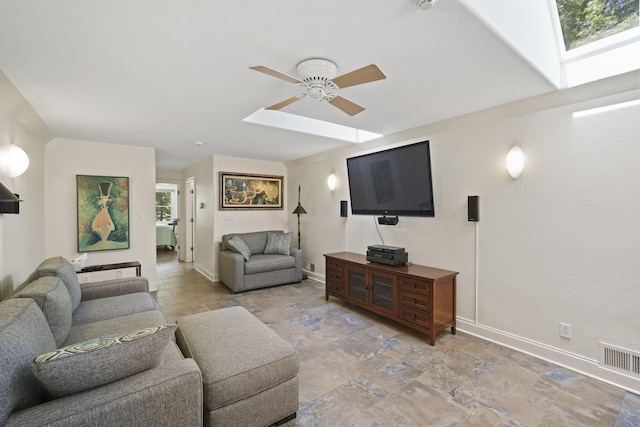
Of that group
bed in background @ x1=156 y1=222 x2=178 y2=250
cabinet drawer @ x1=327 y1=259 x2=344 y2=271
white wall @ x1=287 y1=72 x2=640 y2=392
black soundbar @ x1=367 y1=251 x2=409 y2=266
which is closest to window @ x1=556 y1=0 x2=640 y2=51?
white wall @ x1=287 y1=72 x2=640 y2=392

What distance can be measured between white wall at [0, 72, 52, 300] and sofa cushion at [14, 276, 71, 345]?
84 cm

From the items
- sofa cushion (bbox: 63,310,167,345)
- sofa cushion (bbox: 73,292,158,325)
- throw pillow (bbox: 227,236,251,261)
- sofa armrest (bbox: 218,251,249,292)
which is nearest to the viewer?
sofa cushion (bbox: 63,310,167,345)

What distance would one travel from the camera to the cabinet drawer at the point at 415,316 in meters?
2.82

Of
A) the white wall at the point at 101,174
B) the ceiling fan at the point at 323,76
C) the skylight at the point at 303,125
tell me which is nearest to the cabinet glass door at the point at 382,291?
the skylight at the point at 303,125

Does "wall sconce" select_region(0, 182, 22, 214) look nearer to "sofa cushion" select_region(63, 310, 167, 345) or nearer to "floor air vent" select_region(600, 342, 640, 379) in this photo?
"sofa cushion" select_region(63, 310, 167, 345)

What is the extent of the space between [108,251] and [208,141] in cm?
224

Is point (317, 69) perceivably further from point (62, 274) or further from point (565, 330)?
point (565, 330)

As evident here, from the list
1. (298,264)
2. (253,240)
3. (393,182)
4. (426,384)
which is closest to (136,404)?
(426,384)

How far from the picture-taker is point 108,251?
4.29m

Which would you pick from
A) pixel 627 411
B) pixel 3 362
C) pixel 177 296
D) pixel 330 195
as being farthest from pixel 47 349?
pixel 330 195

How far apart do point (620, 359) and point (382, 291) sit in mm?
1918

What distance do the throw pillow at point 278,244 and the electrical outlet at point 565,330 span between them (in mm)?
3759

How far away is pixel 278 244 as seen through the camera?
518 cm

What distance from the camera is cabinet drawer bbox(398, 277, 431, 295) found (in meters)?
2.83
